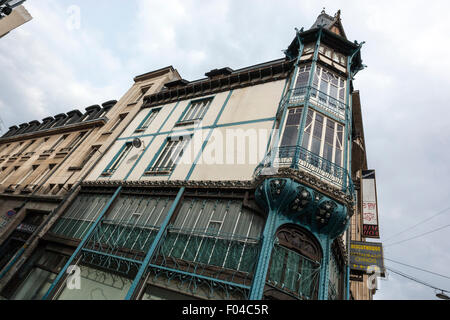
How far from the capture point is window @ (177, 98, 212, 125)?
50.5ft

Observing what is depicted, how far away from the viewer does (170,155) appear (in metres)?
13.9

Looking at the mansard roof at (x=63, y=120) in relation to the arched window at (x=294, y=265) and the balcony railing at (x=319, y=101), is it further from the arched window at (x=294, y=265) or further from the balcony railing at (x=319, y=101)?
the arched window at (x=294, y=265)

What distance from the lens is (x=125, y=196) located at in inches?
505

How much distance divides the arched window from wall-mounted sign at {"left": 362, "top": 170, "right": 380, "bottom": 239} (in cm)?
646

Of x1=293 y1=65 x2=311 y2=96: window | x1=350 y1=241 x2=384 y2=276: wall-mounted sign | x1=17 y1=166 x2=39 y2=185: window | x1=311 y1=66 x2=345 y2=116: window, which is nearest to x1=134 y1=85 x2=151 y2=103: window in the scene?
x1=17 y1=166 x2=39 y2=185: window

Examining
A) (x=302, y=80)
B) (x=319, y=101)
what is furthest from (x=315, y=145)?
(x=302, y=80)

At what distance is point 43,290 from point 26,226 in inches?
245

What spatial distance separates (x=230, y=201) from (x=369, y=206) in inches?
378

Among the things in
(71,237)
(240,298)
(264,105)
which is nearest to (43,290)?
(71,237)

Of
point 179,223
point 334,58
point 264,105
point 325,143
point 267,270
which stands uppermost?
point 334,58

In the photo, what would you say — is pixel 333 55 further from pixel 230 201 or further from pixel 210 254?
pixel 210 254

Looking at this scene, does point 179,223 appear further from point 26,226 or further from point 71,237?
point 26,226

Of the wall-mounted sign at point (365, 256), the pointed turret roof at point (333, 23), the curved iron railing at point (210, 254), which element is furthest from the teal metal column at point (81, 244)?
the pointed turret roof at point (333, 23)

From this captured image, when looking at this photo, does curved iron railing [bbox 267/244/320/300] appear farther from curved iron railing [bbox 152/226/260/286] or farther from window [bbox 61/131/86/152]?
window [bbox 61/131/86/152]
